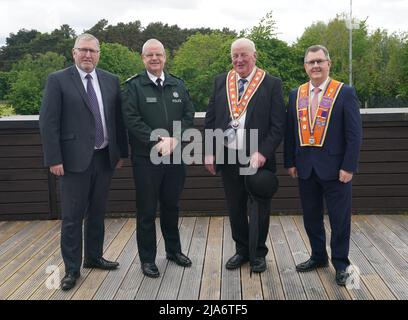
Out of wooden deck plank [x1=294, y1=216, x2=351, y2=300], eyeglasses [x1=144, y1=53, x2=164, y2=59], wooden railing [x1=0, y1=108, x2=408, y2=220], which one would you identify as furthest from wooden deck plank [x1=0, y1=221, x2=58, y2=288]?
wooden deck plank [x1=294, y1=216, x2=351, y2=300]

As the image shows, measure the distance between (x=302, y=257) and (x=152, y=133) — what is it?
59.4 inches

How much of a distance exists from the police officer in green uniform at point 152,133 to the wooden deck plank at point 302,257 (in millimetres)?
1006

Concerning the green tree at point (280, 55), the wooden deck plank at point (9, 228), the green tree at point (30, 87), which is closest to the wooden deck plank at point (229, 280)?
the wooden deck plank at point (9, 228)

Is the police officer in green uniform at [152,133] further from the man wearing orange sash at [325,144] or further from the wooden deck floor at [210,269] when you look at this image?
the man wearing orange sash at [325,144]

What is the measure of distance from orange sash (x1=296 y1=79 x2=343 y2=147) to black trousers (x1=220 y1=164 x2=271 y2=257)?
0.51m

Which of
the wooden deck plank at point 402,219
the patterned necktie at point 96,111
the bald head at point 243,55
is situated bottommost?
the wooden deck plank at point 402,219

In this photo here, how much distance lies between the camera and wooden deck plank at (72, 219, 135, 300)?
3.22 metres

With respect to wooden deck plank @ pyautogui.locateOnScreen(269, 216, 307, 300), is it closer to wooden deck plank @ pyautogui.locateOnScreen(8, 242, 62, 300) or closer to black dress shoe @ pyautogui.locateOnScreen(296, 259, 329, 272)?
black dress shoe @ pyautogui.locateOnScreen(296, 259, 329, 272)

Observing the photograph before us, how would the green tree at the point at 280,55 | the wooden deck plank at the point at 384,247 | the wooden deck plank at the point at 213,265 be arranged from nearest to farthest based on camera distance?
the wooden deck plank at the point at 213,265, the wooden deck plank at the point at 384,247, the green tree at the point at 280,55

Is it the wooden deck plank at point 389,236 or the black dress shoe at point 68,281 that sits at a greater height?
the black dress shoe at point 68,281

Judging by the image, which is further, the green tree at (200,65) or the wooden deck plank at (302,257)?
the green tree at (200,65)

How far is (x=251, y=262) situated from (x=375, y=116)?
7.10 feet

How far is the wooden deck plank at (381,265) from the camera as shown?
3186 millimetres

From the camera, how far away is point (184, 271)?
3.59 meters
